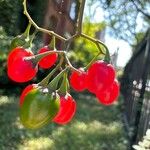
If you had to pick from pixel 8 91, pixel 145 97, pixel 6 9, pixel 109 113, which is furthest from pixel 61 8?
pixel 109 113

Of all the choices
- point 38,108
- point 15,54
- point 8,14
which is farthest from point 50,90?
point 8,14

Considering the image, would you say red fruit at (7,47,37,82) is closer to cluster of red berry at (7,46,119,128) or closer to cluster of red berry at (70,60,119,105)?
cluster of red berry at (7,46,119,128)

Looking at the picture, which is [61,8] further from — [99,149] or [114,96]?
[99,149]

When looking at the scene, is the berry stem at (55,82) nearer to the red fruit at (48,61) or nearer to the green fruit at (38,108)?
the green fruit at (38,108)

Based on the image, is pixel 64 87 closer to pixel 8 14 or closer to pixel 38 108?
pixel 38 108

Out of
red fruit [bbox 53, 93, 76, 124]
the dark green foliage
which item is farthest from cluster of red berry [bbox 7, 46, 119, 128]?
the dark green foliage

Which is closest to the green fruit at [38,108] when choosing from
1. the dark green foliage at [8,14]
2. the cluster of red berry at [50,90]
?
the cluster of red berry at [50,90]
